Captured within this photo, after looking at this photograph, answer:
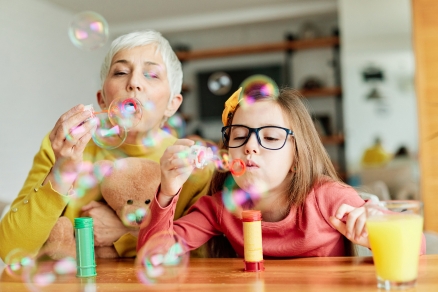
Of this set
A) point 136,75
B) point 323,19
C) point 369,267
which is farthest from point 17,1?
point 369,267

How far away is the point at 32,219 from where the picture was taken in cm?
120

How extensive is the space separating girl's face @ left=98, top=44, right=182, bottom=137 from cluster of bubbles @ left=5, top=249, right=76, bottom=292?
39cm

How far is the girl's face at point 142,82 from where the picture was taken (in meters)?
1.37

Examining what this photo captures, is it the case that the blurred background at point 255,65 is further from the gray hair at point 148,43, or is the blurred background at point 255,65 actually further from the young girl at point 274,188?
the young girl at point 274,188

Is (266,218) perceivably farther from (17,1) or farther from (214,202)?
(17,1)

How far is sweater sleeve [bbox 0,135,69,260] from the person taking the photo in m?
1.16

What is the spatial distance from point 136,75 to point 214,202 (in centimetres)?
40

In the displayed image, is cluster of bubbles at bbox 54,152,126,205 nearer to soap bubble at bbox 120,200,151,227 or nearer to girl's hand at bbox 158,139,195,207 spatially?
soap bubble at bbox 120,200,151,227

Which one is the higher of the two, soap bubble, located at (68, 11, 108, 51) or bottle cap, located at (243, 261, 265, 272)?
soap bubble, located at (68, 11, 108, 51)

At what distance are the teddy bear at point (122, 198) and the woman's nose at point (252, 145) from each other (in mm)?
335

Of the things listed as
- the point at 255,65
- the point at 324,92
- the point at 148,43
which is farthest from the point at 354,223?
the point at 255,65

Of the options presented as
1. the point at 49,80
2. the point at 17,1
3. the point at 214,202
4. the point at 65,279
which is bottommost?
the point at 65,279

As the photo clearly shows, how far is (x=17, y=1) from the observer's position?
194 inches

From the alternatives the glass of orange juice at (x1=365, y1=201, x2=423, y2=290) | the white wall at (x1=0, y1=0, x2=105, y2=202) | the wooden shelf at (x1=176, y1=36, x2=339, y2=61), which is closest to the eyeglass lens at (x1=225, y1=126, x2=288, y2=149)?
the glass of orange juice at (x1=365, y1=201, x2=423, y2=290)
